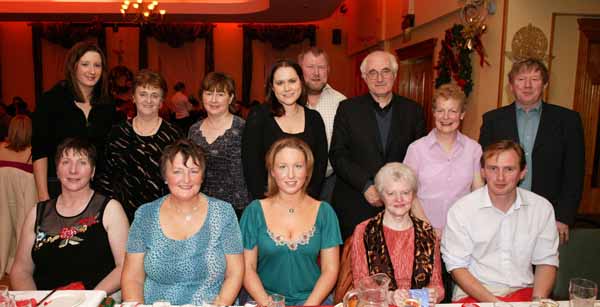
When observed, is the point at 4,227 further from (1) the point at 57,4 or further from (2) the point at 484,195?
(1) the point at 57,4

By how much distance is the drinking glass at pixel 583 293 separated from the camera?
1.65m

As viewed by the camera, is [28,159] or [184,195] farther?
[28,159]

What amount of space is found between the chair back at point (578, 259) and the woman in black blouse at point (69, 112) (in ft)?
8.94

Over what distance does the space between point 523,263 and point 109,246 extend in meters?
2.07

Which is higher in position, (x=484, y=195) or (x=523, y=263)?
(x=484, y=195)

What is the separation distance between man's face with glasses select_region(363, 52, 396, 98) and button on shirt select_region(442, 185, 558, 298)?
3.16 ft

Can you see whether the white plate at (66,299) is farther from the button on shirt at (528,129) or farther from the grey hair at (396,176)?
the button on shirt at (528,129)

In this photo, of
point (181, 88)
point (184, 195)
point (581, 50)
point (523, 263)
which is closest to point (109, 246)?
point (184, 195)

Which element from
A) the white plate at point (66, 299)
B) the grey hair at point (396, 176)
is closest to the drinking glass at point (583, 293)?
the grey hair at point (396, 176)

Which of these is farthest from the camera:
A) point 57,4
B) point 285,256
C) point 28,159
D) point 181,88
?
point 181,88

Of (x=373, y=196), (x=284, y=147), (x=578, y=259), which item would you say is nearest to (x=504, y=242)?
(x=578, y=259)

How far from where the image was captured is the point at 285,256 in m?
2.30

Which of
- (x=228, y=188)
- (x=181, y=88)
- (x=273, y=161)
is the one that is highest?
(x=181, y=88)

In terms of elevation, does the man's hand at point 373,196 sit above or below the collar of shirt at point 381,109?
below
